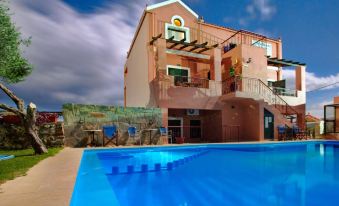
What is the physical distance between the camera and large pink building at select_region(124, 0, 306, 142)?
1551 cm

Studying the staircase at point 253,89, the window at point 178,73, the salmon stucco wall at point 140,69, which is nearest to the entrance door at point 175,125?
the salmon stucco wall at point 140,69

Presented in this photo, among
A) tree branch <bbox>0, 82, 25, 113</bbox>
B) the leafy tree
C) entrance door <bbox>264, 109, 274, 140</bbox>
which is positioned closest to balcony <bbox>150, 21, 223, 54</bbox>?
entrance door <bbox>264, 109, 274, 140</bbox>

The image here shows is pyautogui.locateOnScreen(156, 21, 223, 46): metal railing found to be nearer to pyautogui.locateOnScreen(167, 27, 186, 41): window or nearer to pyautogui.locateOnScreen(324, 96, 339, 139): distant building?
pyautogui.locateOnScreen(167, 27, 186, 41): window

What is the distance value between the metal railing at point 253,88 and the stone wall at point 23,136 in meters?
11.5

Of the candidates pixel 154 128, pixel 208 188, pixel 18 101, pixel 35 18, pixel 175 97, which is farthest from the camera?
pixel 175 97

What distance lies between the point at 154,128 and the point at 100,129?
3.21m

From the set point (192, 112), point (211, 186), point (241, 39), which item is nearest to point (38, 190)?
point (211, 186)

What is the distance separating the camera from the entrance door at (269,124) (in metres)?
16.9

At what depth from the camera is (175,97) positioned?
591 inches

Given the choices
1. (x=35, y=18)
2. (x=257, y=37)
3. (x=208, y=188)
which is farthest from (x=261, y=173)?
(x=257, y=37)

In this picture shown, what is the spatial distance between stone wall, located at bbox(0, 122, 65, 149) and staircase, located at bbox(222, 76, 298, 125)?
1140cm

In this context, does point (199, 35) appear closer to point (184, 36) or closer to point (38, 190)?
point (184, 36)

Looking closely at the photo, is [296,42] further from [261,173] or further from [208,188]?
[208,188]

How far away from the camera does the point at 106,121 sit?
42.3 ft
